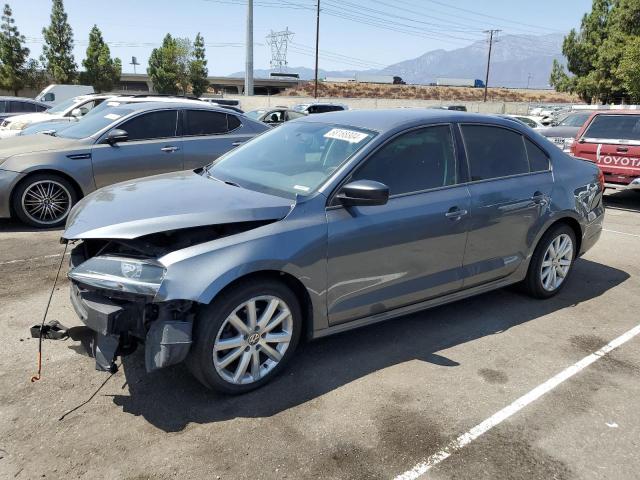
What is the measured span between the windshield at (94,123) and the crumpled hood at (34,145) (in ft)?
0.64

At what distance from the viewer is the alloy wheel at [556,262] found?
16.1 feet

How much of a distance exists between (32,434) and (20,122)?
13305mm

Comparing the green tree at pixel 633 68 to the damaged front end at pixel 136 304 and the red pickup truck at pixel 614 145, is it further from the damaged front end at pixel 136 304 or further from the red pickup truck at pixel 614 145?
the damaged front end at pixel 136 304

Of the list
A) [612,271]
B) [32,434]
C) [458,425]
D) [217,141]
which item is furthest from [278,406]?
[217,141]

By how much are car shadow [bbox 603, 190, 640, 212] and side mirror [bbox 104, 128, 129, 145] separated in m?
8.53

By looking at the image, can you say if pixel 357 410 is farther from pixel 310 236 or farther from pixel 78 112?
pixel 78 112

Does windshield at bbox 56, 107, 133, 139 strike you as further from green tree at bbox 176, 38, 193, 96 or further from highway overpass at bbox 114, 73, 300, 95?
highway overpass at bbox 114, 73, 300, 95

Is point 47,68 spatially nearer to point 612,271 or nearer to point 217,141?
point 217,141

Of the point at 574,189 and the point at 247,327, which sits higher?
the point at 574,189

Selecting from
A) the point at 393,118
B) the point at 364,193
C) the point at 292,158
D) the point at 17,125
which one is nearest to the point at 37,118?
the point at 17,125

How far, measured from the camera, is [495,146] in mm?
4516

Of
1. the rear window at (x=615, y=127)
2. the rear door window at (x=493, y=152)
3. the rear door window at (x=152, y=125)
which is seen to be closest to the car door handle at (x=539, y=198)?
the rear door window at (x=493, y=152)

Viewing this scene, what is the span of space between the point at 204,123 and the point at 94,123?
1529 mm

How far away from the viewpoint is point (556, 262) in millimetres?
4996
